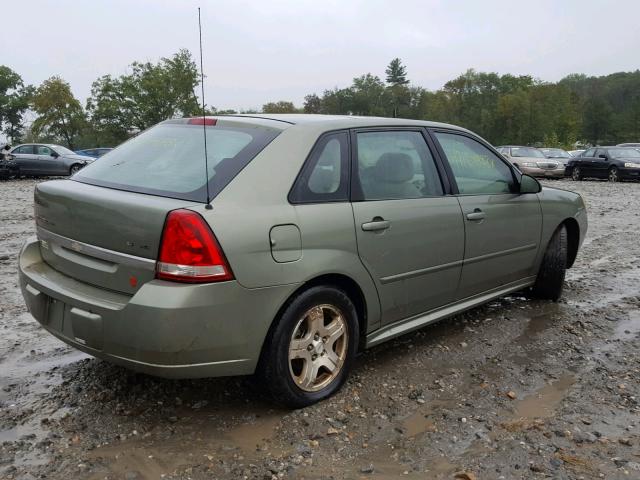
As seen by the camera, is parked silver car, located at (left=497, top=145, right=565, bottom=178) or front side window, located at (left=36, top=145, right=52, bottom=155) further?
parked silver car, located at (left=497, top=145, right=565, bottom=178)

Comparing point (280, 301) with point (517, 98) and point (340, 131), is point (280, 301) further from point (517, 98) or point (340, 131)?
point (517, 98)

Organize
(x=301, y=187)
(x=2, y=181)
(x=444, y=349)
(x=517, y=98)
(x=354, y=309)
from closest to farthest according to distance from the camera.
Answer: (x=301, y=187) < (x=354, y=309) < (x=444, y=349) < (x=2, y=181) < (x=517, y=98)

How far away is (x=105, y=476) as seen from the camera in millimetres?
2596

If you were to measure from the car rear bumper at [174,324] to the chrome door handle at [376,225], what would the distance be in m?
0.64

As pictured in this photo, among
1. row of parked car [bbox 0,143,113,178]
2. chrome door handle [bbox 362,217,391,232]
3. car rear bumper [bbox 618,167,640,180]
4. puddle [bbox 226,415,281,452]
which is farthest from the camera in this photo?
car rear bumper [bbox 618,167,640,180]

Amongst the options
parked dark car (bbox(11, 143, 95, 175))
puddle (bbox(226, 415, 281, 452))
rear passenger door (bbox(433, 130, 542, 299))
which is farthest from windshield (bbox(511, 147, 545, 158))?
puddle (bbox(226, 415, 281, 452))

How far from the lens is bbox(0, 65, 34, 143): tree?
56.7m

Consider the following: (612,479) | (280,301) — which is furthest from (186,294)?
(612,479)

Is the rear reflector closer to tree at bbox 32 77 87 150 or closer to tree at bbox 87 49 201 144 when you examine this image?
tree at bbox 87 49 201 144

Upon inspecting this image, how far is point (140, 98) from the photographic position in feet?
159

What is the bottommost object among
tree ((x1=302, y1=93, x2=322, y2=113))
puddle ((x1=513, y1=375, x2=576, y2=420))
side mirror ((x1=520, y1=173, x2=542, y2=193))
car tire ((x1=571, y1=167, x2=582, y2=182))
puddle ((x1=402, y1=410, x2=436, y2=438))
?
car tire ((x1=571, y1=167, x2=582, y2=182))

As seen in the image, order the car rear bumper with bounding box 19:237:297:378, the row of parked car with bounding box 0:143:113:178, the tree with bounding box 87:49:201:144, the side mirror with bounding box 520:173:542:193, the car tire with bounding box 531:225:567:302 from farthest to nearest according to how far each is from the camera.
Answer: the tree with bounding box 87:49:201:144, the row of parked car with bounding box 0:143:113:178, the car tire with bounding box 531:225:567:302, the side mirror with bounding box 520:173:542:193, the car rear bumper with bounding box 19:237:297:378

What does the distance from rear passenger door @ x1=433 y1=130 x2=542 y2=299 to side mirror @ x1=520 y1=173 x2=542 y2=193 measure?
0.18ft

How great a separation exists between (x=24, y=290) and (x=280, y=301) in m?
1.58
